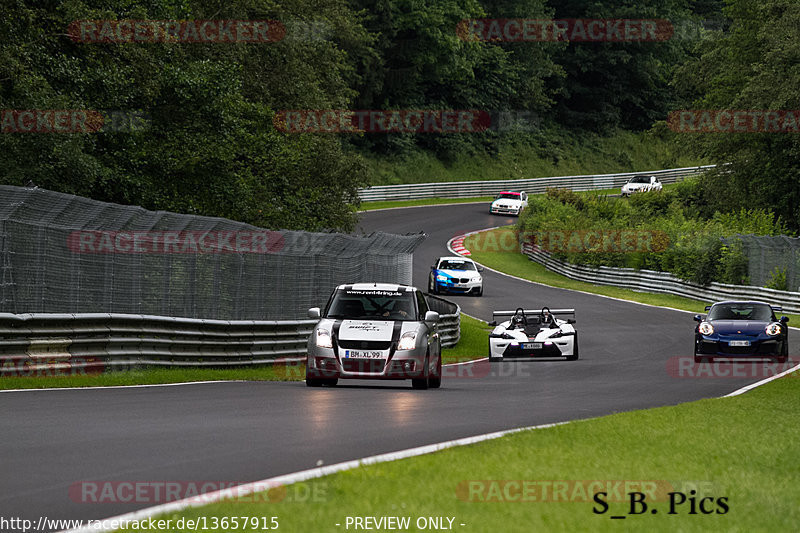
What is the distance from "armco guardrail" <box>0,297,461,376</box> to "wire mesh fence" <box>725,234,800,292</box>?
23.3 metres

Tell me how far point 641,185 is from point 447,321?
52257mm

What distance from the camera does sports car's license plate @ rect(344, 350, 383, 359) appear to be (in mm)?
16391

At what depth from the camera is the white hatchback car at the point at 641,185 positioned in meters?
77.8

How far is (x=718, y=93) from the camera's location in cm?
6150

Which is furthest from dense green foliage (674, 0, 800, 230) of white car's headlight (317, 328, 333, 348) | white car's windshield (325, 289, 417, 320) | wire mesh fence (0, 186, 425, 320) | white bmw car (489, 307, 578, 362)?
white car's headlight (317, 328, 333, 348)

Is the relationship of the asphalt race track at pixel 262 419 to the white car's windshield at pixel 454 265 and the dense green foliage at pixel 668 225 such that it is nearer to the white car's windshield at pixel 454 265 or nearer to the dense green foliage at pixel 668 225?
the white car's windshield at pixel 454 265

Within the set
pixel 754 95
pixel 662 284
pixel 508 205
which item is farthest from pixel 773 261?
pixel 508 205

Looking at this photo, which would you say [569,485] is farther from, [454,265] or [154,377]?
[454,265]

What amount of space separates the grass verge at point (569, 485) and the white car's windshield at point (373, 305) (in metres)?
5.66

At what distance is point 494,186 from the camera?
275 feet

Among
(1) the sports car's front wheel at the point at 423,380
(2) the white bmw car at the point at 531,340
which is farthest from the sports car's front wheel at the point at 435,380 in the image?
(2) the white bmw car at the point at 531,340

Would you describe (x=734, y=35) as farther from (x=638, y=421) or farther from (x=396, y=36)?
(x=638, y=421)

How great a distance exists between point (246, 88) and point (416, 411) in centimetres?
2875

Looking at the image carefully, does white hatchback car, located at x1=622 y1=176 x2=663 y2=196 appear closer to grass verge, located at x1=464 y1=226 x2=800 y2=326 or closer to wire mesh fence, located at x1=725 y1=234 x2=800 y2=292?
grass verge, located at x1=464 y1=226 x2=800 y2=326
